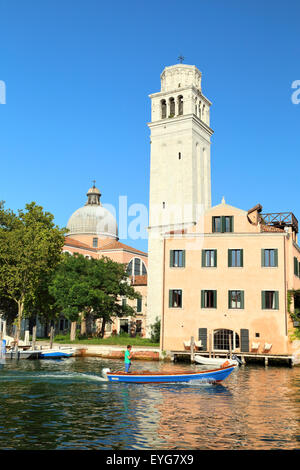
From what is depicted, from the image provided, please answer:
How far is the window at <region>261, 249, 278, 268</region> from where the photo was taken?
3712 cm

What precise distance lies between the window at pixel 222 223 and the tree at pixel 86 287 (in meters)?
15.8

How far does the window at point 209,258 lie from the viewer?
127 ft

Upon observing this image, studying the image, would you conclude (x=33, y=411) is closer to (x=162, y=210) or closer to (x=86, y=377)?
(x=86, y=377)

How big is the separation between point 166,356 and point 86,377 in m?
13.4

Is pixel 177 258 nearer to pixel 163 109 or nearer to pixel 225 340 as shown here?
pixel 225 340

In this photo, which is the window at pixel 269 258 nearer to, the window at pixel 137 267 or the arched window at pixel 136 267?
the arched window at pixel 136 267

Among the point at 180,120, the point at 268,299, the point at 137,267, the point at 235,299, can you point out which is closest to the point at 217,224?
the point at 235,299

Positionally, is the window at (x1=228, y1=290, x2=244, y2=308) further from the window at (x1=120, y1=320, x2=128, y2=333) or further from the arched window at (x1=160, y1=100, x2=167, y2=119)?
the window at (x1=120, y1=320, x2=128, y2=333)

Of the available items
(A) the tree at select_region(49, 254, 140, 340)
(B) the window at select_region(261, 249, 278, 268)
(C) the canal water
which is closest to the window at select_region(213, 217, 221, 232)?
(B) the window at select_region(261, 249, 278, 268)

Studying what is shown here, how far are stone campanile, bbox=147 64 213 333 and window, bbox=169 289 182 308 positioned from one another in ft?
48.5

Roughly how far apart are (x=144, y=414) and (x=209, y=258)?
2362 centimetres

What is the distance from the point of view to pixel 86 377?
25734 mm

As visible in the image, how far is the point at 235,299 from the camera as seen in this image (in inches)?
1489
